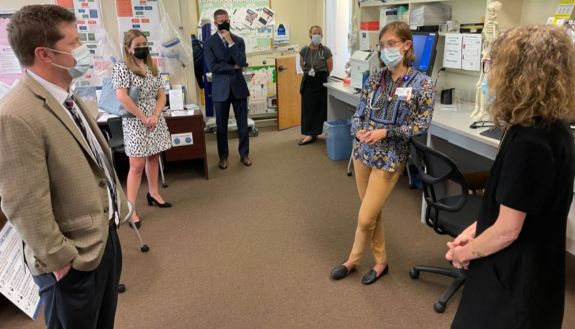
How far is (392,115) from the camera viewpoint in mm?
2088

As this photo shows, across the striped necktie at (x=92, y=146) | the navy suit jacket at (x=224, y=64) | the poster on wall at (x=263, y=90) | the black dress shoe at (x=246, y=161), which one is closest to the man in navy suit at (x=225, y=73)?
the navy suit jacket at (x=224, y=64)

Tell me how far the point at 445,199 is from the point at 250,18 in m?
4.18

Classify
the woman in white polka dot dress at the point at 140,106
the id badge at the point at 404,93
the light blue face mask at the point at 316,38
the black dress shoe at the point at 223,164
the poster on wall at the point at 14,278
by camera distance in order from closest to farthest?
the id badge at the point at 404,93
the poster on wall at the point at 14,278
the woman in white polka dot dress at the point at 140,106
the black dress shoe at the point at 223,164
the light blue face mask at the point at 316,38

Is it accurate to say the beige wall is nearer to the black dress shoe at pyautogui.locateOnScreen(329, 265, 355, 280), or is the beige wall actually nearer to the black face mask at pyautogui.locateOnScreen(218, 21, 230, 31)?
the black dress shoe at pyautogui.locateOnScreen(329, 265, 355, 280)

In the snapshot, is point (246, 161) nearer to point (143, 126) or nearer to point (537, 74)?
point (143, 126)

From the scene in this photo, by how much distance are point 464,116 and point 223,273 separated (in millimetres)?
1962

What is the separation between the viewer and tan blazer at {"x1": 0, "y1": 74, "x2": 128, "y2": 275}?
1.12 meters

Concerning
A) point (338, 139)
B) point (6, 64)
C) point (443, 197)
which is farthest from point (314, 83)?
point (6, 64)

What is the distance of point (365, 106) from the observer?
7.23 ft

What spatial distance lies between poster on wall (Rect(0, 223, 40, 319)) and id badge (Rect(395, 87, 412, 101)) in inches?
78.9

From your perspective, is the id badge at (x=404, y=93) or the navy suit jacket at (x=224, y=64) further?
the navy suit jacket at (x=224, y=64)

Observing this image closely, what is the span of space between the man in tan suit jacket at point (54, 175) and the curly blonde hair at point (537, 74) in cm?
121

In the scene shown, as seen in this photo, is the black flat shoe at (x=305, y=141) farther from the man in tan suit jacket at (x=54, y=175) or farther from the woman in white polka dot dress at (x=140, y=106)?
the man in tan suit jacket at (x=54, y=175)

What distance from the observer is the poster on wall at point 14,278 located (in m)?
2.14
